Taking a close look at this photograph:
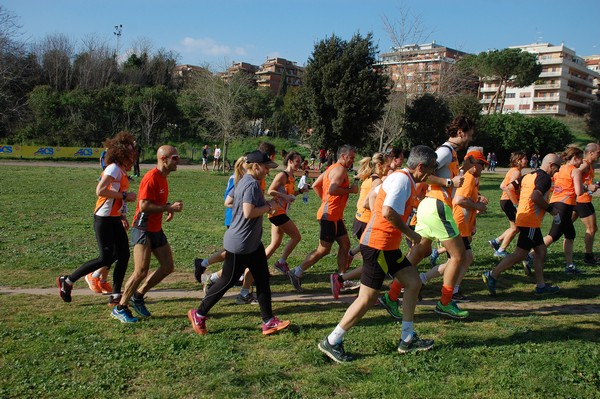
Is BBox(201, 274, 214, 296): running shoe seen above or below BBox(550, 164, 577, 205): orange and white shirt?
below

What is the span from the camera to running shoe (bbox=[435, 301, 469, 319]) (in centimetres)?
548

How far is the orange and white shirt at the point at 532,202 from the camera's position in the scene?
6879 mm

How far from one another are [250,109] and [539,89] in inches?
2462

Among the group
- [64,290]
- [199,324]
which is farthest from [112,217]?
[199,324]

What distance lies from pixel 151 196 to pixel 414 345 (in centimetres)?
309

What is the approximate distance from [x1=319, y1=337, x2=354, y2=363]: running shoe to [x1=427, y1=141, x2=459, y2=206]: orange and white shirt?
203 centimetres

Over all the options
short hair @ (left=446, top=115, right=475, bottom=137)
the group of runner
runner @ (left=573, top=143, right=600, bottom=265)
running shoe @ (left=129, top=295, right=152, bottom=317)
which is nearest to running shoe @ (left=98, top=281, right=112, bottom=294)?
the group of runner

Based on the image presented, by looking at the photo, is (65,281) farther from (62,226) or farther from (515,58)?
(515,58)

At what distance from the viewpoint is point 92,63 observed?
2041 inches

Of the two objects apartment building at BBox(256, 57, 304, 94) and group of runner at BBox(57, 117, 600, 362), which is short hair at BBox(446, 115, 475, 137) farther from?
apartment building at BBox(256, 57, 304, 94)

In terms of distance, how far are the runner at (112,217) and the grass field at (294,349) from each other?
0.40 metres

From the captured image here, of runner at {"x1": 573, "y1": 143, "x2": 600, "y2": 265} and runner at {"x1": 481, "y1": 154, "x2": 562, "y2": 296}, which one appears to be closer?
runner at {"x1": 481, "y1": 154, "x2": 562, "y2": 296}

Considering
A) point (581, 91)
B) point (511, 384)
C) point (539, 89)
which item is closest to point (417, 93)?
point (511, 384)

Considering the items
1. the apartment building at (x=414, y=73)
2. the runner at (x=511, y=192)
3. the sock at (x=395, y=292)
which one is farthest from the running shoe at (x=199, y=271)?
the apartment building at (x=414, y=73)
